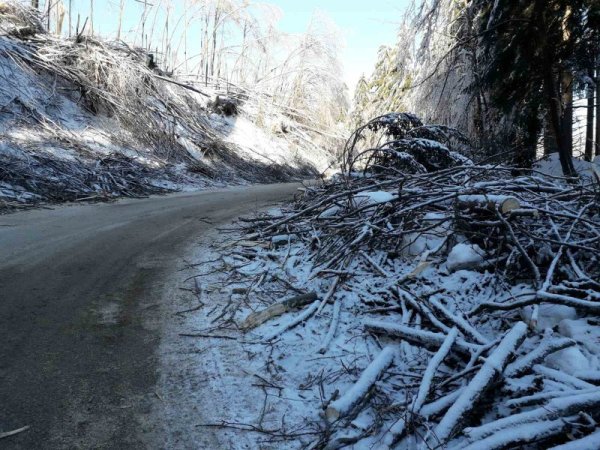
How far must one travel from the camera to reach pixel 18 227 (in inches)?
230

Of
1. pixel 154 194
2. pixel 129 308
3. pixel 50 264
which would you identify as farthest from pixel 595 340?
pixel 154 194

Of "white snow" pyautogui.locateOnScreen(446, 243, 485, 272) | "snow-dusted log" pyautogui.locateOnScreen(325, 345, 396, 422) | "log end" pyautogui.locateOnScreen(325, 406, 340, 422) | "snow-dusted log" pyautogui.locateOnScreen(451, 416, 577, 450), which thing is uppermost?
"white snow" pyautogui.locateOnScreen(446, 243, 485, 272)

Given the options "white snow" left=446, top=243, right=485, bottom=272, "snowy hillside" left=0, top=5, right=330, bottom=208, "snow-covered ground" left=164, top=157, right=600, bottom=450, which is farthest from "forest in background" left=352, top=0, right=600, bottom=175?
"snowy hillside" left=0, top=5, right=330, bottom=208

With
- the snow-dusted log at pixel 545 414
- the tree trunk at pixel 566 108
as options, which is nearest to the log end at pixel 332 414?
the snow-dusted log at pixel 545 414

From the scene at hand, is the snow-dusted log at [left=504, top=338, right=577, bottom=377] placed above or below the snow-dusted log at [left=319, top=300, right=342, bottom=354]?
above

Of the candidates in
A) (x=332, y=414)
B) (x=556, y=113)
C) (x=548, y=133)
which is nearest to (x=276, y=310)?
(x=332, y=414)

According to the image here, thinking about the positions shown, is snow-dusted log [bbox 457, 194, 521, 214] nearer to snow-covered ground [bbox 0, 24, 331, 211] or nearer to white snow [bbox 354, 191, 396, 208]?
white snow [bbox 354, 191, 396, 208]

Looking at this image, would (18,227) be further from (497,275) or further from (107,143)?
(107,143)

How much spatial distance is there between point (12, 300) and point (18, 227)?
282cm

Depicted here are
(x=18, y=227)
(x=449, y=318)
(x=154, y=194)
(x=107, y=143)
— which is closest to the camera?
(x=449, y=318)

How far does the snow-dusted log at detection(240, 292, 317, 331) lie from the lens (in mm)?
3328

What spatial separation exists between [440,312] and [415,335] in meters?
0.40

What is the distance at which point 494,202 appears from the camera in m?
3.62

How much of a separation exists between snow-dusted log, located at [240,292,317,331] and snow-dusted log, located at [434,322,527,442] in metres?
1.61
